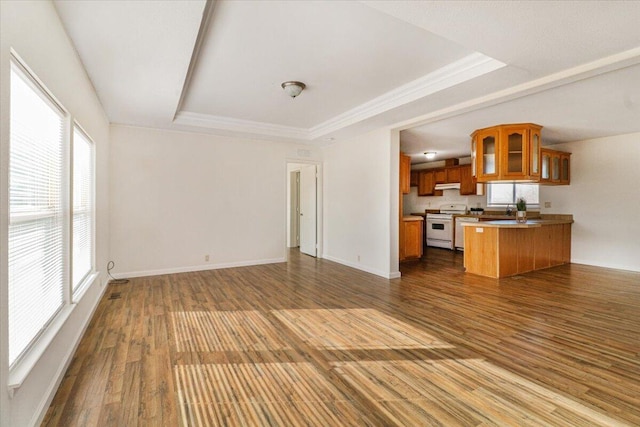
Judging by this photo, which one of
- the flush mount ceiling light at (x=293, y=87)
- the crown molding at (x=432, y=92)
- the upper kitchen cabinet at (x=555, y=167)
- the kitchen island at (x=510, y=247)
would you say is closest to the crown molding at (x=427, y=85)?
the crown molding at (x=432, y=92)

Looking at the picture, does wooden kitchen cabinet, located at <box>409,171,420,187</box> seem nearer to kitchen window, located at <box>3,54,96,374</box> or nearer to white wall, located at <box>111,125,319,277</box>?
white wall, located at <box>111,125,319,277</box>

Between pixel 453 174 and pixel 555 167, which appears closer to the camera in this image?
pixel 555 167

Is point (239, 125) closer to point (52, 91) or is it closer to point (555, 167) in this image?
point (52, 91)

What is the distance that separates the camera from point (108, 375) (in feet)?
7.34

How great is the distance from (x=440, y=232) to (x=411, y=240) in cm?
198

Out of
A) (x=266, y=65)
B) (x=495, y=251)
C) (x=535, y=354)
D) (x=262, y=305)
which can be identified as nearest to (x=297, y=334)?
(x=262, y=305)

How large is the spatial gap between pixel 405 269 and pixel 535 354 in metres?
3.33

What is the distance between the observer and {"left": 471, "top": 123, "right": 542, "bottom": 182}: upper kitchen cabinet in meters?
5.06

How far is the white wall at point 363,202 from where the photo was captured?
17.0 ft

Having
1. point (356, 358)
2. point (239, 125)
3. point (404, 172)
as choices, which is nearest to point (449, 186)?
point (404, 172)

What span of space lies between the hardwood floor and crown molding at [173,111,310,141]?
2574 mm

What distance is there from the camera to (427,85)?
3.56 meters

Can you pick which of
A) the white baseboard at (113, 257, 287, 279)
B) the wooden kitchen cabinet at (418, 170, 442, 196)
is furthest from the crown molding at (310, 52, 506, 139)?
the wooden kitchen cabinet at (418, 170, 442, 196)

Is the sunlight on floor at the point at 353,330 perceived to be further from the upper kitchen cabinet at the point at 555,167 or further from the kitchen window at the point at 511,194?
the kitchen window at the point at 511,194
